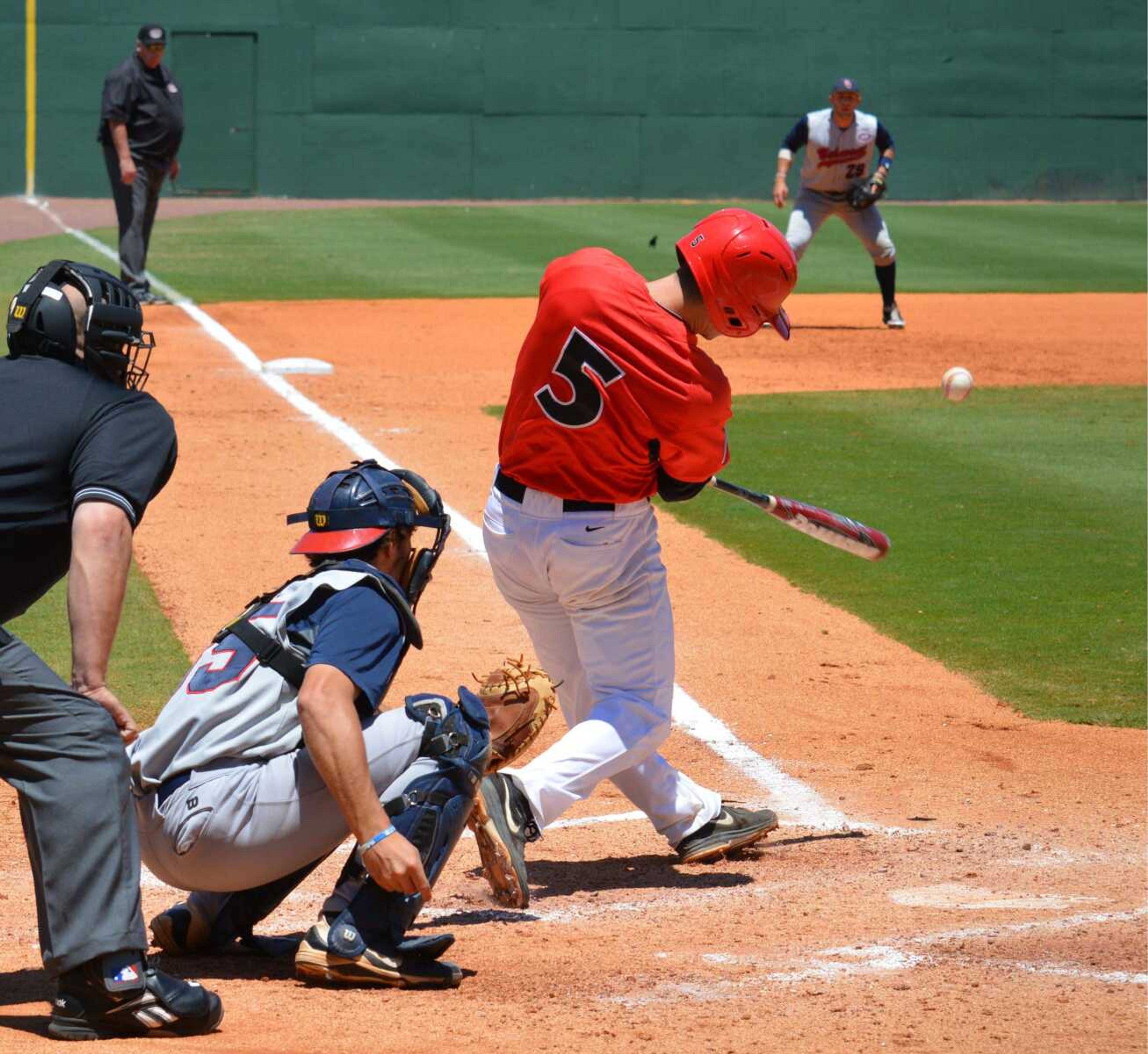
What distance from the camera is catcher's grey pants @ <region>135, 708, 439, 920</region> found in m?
3.75

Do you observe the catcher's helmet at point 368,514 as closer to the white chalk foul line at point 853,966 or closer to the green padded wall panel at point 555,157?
the white chalk foul line at point 853,966

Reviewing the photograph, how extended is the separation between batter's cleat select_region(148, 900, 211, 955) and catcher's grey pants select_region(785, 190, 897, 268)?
12099mm

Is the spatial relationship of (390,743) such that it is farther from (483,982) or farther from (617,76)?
(617,76)

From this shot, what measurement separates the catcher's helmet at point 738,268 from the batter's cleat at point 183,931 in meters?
2.03

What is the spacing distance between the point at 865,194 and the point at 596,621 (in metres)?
11.5

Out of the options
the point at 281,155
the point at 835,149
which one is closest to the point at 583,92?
the point at 281,155

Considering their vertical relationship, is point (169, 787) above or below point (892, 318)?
below

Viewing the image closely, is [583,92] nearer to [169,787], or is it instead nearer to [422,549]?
[422,549]

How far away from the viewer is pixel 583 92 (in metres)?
28.7

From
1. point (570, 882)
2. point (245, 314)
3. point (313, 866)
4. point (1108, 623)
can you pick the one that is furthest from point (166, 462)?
point (245, 314)

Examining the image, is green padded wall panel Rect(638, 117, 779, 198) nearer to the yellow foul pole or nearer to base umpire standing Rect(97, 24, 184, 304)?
the yellow foul pole

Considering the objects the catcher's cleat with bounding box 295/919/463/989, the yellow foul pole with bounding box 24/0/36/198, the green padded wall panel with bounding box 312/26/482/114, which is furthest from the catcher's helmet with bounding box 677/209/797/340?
the yellow foul pole with bounding box 24/0/36/198

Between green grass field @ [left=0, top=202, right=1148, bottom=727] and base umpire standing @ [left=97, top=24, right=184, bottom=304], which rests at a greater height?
base umpire standing @ [left=97, top=24, right=184, bottom=304]

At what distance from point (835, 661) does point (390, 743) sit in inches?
134
